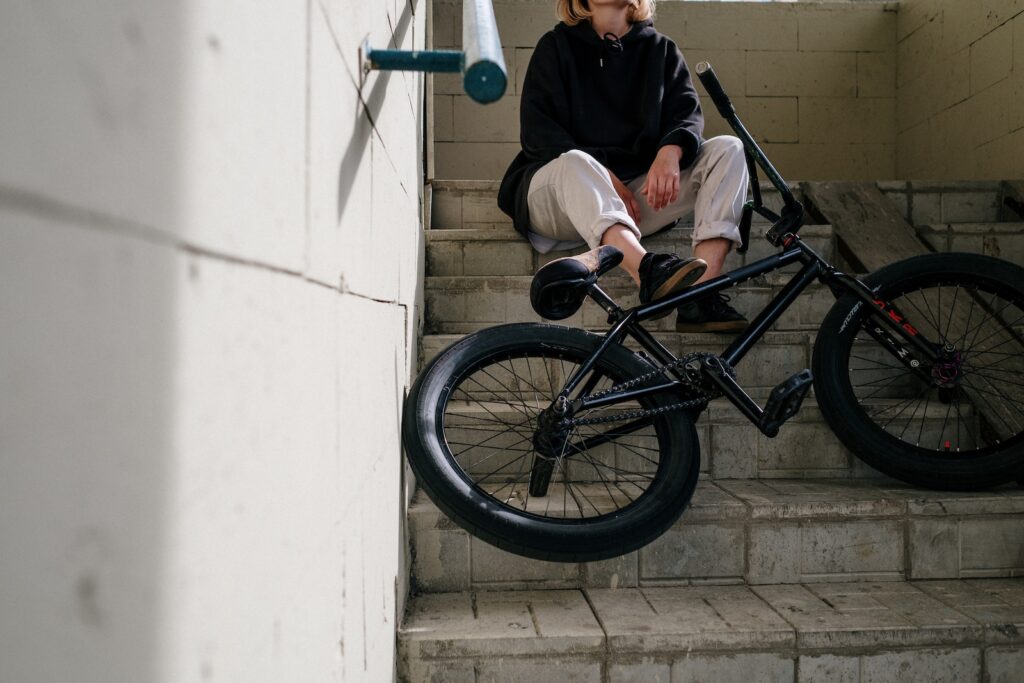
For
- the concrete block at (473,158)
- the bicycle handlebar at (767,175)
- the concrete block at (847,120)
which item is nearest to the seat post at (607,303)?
the bicycle handlebar at (767,175)

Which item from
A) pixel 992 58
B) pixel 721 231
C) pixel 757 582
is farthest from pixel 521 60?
pixel 757 582

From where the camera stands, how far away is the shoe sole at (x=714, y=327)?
2162mm

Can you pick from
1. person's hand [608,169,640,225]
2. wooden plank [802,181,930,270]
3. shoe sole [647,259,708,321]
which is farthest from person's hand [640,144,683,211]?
wooden plank [802,181,930,270]

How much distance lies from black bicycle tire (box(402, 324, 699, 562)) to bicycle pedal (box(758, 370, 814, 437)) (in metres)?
0.16

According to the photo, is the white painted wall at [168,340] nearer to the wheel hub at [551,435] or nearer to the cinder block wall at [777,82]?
the wheel hub at [551,435]

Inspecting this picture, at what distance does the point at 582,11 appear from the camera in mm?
2514

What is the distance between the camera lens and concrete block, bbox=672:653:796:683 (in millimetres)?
1499

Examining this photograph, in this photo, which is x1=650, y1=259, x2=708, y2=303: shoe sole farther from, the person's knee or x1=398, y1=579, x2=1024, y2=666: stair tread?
x1=398, y1=579, x2=1024, y2=666: stair tread

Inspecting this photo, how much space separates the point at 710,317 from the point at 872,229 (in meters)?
0.88

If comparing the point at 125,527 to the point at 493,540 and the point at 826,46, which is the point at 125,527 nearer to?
the point at 493,540

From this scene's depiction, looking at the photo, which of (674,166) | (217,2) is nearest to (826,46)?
(674,166)

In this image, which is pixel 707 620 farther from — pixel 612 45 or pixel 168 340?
pixel 612 45

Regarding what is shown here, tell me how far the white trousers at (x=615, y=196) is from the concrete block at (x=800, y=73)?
2492 millimetres

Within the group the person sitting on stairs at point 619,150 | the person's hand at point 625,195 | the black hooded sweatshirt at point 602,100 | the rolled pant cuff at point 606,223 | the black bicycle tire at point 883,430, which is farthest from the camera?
the black hooded sweatshirt at point 602,100
